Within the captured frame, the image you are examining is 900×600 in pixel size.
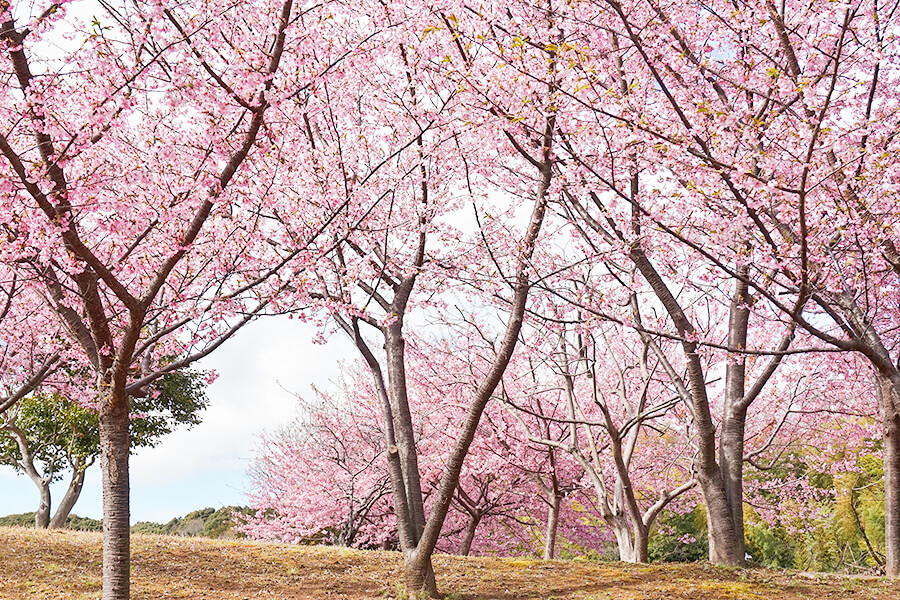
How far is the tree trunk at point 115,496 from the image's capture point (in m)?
6.20

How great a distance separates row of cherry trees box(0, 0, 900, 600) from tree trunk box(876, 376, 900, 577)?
0.10 feet

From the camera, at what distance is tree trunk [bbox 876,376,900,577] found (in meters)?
8.83

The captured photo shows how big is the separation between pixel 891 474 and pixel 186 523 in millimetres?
25725

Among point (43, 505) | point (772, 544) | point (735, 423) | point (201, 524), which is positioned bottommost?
point (772, 544)

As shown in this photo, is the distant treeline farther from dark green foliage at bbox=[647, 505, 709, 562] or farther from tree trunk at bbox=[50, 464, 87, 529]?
dark green foliage at bbox=[647, 505, 709, 562]

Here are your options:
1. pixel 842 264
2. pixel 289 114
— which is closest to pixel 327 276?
pixel 289 114

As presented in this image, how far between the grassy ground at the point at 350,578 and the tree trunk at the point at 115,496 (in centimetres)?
154

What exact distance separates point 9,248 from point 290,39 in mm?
3067

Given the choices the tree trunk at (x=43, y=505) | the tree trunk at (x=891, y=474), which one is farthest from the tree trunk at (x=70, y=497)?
the tree trunk at (x=891, y=474)

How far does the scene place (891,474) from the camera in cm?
922

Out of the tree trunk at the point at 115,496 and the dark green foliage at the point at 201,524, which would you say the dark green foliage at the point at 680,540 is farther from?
the tree trunk at the point at 115,496

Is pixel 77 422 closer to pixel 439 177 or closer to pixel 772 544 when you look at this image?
pixel 439 177

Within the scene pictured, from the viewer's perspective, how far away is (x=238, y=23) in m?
7.75

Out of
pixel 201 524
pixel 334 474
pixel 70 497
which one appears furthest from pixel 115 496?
pixel 201 524
